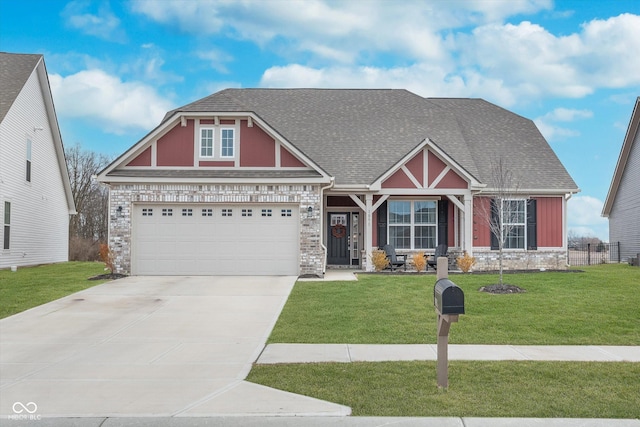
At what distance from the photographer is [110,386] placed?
6.92 metres

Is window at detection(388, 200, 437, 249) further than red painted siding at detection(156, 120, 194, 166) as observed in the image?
Yes

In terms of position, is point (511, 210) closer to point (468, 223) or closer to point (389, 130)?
point (468, 223)

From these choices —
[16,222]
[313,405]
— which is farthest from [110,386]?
[16,222]

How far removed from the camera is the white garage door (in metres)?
18.6

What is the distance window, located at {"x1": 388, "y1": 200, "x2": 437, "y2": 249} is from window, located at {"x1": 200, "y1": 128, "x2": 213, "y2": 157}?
6763 millimetres

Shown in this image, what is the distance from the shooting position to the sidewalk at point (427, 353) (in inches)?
320

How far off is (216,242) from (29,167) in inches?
416

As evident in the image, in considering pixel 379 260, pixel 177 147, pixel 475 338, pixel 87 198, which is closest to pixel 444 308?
pixel 475 338

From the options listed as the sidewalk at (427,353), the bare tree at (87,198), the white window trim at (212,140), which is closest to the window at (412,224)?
the white window trim at (212,140)

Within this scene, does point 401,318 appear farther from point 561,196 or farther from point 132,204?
point 561,196

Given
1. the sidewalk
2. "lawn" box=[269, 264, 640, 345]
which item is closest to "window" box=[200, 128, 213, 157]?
"lawn" box=[269, 264, 640, 345]

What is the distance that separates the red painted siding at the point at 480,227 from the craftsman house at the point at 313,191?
0.05 m

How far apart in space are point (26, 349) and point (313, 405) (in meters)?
5.36

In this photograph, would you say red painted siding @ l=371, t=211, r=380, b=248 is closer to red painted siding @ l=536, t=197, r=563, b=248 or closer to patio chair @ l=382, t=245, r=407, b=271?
patio chair @ l=382, t=245, r=407, b=271
